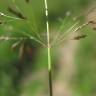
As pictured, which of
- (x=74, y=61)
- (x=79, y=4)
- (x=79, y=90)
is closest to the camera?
(x=79, y=90)

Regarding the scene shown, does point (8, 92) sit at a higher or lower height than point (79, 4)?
lower

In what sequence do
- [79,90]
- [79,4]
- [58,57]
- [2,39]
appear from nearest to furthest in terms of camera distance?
1. [2,39]
2. [79,90]
3. [58,57]
4. [79,4]

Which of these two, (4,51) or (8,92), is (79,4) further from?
(8,92)

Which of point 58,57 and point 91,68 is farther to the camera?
point 58,57

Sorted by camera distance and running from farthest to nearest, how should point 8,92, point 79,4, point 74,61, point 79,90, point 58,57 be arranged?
point 79,4
point 58,57
point 74,61
point 79,90
point 8,92

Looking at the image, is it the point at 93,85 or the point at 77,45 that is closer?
the point at 93,85

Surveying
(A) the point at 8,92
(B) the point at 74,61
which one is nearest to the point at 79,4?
(B) the point at 74,61

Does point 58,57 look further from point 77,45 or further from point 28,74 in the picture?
point 28,74

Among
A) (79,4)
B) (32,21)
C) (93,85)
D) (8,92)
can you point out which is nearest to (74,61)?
(93,85)

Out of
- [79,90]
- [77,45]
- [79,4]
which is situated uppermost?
[79,4]
